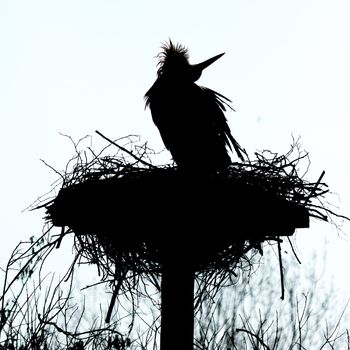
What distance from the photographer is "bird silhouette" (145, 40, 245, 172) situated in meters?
5.36

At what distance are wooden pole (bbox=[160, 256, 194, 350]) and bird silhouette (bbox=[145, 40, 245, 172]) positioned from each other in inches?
46.6

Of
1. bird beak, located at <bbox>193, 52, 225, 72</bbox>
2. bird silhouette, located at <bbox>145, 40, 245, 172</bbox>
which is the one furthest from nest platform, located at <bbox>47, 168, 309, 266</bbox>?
bird beak, located at <bbox>193, 52, 225, 72</bbox>

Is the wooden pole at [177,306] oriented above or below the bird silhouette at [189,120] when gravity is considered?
below

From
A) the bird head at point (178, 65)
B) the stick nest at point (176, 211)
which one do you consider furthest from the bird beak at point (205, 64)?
the stick nest at point (176, 211)

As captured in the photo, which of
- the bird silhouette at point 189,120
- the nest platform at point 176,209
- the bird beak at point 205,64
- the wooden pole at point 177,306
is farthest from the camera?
the bird beak at point 205,64

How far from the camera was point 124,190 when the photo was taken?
3.89 metres

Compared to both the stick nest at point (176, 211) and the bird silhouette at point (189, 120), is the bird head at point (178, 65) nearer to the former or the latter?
the bird silhouette at point (189, 120)

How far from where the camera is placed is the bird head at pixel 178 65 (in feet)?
18.8

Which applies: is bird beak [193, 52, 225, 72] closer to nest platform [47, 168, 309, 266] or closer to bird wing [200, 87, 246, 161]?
bird wing [200, 87, 246, 161]

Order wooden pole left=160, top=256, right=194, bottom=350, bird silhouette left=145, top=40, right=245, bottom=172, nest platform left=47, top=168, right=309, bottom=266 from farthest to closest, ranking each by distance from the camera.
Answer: bird silhouette left=145, top=40, right=245, bottom=172 < wooden pole left=160, top=256, right=194, bottom=350 < nest platform left=47, top=168, right=309, bottom=266

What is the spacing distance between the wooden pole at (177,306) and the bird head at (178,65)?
74.9 inches

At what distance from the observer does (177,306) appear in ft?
13.6

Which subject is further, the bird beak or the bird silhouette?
the bird beak

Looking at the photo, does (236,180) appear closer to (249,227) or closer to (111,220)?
(249,227)
